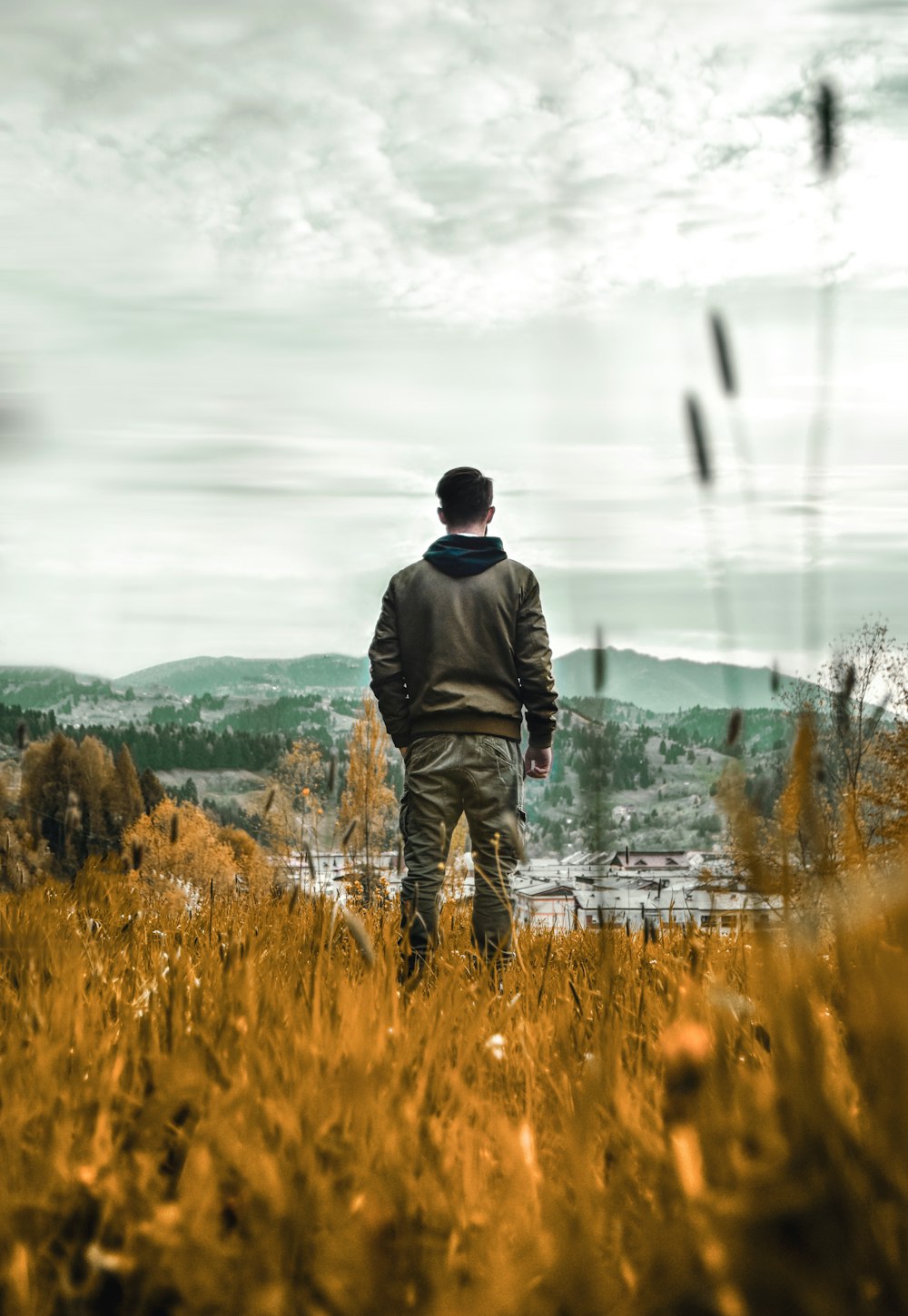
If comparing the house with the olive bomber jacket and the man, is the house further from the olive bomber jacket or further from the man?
the olive bomber jacket

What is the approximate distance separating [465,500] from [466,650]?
842 millimetres

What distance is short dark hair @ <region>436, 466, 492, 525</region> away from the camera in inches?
211

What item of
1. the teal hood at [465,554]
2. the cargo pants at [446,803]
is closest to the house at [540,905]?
the cargo pants at [446,803]

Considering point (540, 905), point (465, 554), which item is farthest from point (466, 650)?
point (540, 905)

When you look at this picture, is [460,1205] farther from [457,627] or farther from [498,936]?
[457,627]

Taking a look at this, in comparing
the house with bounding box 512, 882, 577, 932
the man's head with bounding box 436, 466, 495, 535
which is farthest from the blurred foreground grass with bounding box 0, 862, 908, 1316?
the man's head with bounding box 436, 466, 495, 535

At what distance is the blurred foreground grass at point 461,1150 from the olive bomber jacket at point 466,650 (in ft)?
8.66

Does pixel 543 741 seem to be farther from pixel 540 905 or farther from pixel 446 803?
pixel 540 905

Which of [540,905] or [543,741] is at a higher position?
[543,741]

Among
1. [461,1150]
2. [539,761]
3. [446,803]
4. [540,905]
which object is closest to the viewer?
[461,1150]

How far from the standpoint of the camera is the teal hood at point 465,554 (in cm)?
529

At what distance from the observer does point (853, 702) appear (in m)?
1.69

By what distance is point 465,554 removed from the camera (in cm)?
532

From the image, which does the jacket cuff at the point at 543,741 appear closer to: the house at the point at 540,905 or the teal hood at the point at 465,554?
the house at the point at 540,905
